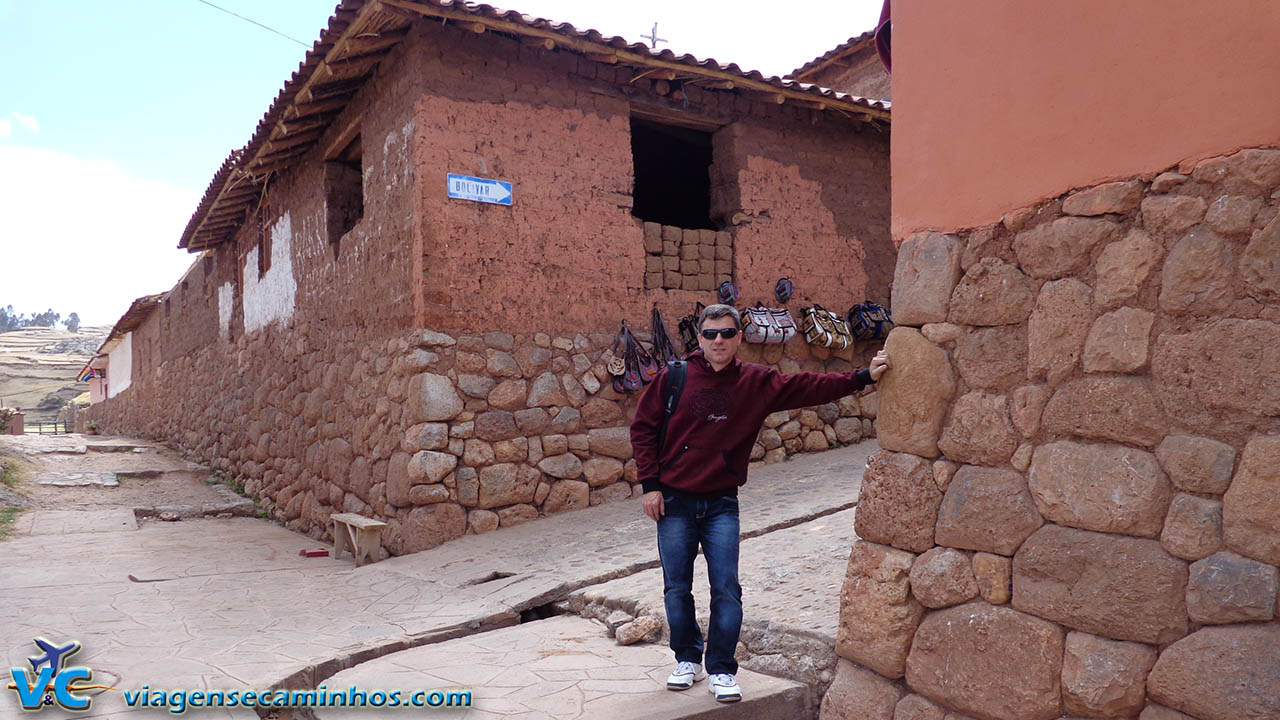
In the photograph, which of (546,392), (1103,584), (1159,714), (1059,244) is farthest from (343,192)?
(1159,714)

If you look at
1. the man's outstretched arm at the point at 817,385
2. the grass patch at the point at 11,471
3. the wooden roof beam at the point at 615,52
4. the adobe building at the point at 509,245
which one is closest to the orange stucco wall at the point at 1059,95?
the man's outstretched arm at the point at 817,385

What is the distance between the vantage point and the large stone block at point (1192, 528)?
7.34 feet

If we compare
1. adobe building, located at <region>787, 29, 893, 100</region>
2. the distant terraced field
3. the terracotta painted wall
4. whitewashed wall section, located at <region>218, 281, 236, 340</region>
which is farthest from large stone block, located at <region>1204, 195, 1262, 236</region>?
the distant terraced field

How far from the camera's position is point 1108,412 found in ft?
8.10

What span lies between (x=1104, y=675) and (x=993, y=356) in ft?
3.21

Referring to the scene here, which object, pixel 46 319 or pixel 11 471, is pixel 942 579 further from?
pixel 46 319

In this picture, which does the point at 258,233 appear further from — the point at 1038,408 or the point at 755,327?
the point at 1038,408

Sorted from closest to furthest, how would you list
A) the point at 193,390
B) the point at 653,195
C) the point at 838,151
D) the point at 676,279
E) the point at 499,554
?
the point at 499,554, the point at 676,279, the point at 838,151, the point at 653,195, the point at 193,390

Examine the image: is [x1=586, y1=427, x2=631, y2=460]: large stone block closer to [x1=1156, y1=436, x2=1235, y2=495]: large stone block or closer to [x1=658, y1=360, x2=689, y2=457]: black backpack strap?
[x1=658, y1=360, x2=689, y2=457]: black backpack strap

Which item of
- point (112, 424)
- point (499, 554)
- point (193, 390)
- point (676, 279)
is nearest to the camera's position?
point (499, 554)

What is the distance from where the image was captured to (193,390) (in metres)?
15.0

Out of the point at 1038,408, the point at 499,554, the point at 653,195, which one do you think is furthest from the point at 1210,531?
the point at 653,195

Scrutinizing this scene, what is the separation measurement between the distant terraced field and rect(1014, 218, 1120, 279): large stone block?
4453 centimetres

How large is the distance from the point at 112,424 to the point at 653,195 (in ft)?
65.5
